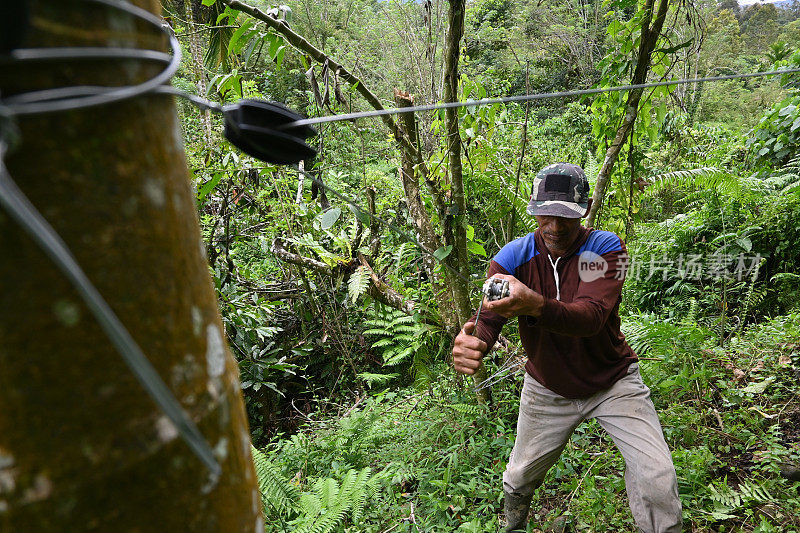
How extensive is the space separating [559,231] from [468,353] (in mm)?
829

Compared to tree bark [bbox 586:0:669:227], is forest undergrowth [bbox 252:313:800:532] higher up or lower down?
lower down

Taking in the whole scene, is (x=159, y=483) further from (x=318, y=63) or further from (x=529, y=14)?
(x=529, y=14)

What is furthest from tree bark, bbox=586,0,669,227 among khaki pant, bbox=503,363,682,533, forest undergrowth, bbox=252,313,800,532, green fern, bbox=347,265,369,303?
green fern, bbox=347,265,369,303

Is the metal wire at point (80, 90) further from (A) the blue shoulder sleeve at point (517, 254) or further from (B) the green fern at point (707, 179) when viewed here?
(B) the green fern at point (707, 179)

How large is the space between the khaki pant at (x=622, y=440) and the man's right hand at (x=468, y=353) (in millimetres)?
614

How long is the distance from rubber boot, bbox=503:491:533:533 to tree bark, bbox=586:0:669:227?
7.58ft

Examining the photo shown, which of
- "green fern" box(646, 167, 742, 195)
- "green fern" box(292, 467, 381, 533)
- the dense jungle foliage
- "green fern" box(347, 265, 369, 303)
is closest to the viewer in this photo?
"green fern" box(292, 467, 381, 533)

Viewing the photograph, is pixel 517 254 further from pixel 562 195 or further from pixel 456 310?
pixel 456 310

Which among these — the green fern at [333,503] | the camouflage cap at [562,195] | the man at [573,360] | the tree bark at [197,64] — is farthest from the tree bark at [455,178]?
the tree bark at [197,64]

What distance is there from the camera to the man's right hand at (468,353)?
2.65 m

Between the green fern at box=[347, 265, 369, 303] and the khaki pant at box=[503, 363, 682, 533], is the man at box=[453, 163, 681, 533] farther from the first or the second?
the green fern at box=[347, 265, 369, 303]

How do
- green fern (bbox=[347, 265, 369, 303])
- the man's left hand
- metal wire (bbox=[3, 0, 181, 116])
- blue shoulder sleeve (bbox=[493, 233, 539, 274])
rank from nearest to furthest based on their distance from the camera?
metal wire (bbox=[3, 0, 181, 116]) < the man's left hand < blue shoulder sleeve (bbox=[493, 233, 539, 274]) < green fern (bbox=[347, 265, 369, 303])

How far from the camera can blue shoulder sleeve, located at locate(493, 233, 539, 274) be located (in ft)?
9.81

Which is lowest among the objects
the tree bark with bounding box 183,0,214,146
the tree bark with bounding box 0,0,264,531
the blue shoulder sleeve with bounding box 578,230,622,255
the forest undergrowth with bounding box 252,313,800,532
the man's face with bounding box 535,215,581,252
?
the forest undergrowth with bounding box 252,313,800,532
